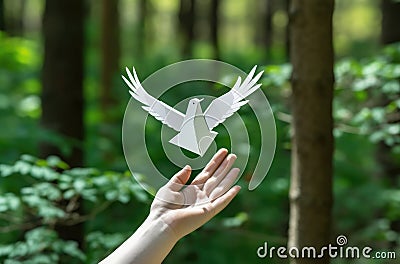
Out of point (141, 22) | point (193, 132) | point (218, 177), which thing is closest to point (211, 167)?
point (218, 177)

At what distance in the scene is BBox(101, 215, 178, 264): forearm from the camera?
1.79 meters

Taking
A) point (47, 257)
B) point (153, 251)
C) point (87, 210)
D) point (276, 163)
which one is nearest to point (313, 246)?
point (153, 251)

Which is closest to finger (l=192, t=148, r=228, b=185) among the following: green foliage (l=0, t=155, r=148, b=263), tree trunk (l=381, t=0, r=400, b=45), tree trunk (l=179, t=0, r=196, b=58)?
green foliage (l=0, t=155, r=148, b=263)

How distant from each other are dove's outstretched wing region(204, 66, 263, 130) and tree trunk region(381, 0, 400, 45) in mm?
4164

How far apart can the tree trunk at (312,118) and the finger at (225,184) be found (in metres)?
0.68

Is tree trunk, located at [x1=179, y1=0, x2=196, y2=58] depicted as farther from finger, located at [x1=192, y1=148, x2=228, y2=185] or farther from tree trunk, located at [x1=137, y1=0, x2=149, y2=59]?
finger, located at [x1=192, y1=148, x2=228, y2=185]

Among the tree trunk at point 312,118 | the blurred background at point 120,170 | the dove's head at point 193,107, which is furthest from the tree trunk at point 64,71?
the dove's head at point 193,107

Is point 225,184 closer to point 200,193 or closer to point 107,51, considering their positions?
point 200,193

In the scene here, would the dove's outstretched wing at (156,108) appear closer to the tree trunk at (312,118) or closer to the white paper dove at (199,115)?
the white paper dove at (199,115)

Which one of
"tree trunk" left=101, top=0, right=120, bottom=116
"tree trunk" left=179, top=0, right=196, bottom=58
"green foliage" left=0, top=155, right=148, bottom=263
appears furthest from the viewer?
"tree trunk" left=179, top=0, right=196, bottom=58

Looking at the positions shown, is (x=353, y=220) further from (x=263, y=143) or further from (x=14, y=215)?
(x=263, y=143)

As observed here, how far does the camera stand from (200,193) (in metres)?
1.93

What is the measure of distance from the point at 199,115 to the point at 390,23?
14.5 ft

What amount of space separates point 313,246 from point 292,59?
0.76 m
